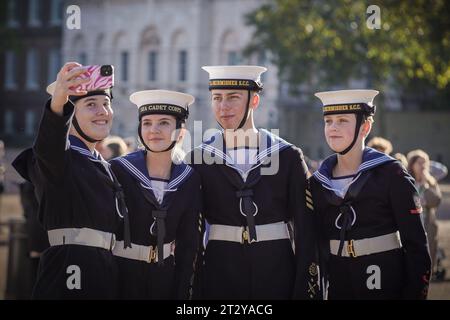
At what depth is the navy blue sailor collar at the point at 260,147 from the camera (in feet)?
24.5

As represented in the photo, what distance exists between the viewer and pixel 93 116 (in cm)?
696

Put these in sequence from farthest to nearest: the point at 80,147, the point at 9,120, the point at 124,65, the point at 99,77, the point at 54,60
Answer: the point at 9,120
the point at 54,60
the point at 124,65
the point at 80,147
the point at 99,77

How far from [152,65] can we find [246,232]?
57.7 m

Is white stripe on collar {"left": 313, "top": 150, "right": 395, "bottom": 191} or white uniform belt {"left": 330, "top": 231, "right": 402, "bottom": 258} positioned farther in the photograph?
white stripe on collar {"left": 313, "top": 150, "right": 395, "bottom": 191}

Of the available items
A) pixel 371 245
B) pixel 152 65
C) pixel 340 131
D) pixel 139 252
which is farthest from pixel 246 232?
pixel 152 65

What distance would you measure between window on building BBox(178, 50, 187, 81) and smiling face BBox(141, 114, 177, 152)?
55.7 metres

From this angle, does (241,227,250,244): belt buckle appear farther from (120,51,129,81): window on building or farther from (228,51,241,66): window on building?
(120,51,129,81): window on building

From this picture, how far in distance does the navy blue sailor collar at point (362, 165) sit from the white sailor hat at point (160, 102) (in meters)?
1.16

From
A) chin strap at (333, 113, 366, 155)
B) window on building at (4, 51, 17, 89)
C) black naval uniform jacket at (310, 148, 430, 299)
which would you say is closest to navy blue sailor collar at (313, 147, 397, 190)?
black naval uniform jacket at (310, 148, 430, 299)

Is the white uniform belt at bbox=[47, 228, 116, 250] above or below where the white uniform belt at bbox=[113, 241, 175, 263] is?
above

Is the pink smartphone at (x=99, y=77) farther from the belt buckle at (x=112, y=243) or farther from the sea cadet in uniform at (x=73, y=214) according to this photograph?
the belt buckle at (x=112, y=243)

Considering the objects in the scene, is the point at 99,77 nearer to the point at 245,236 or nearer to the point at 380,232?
the point at 245,236

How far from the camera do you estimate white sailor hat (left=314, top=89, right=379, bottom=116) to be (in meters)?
7.48
